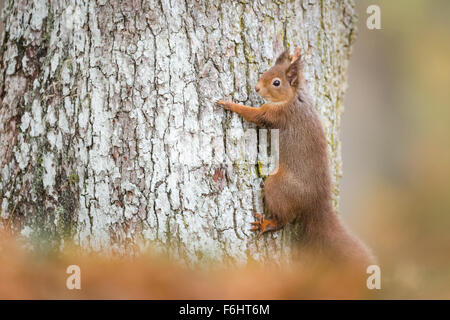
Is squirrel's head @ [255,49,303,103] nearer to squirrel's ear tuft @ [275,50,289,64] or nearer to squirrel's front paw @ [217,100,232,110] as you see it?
squirrel's ear tuft @ [275,50,289,64]

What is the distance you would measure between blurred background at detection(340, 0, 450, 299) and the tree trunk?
4.57 m

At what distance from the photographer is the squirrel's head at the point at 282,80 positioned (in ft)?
10.5

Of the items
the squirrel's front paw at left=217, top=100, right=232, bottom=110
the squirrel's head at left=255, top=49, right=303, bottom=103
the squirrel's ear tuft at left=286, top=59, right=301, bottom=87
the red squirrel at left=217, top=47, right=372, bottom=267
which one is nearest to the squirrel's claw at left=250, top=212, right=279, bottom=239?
the red squirrel at left=217, top=47, right=372, bottom=267

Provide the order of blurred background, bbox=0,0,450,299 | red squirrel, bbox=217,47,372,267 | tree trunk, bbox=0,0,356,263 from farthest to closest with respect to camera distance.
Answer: blurred background, bbox=0,0,450,299 < red squirrel, bbox=217,47,372,267 < tree trunk, bbox=0,0,356,263

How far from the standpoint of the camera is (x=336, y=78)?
147 inches

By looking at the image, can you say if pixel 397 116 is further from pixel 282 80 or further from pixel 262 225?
pixel 262 225

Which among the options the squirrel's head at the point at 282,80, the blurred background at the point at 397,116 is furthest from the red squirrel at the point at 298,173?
the blurred background at the point at 397,116

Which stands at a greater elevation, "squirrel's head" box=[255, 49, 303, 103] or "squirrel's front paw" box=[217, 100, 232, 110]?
"squirrel's head" box=[255, 49, 303, 103]

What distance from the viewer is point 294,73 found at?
3295mm

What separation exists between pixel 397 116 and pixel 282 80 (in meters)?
7.24

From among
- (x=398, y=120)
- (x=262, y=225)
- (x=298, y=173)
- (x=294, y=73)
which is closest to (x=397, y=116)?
(x=398, y=120)

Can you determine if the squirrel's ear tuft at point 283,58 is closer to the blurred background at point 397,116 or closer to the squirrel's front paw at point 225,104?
the squirrel's front paw at point 225,104

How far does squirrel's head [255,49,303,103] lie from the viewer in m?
3.20

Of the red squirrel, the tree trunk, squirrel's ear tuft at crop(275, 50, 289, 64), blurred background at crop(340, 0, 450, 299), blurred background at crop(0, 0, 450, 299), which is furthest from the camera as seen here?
blurred background at crop(340, 0, 450, 299)
